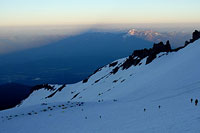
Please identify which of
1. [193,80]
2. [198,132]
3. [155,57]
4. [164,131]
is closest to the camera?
[198,132]

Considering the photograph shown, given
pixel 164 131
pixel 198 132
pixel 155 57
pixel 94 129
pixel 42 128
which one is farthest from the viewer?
pixel 155 57

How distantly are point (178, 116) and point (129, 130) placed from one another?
3.29 metres

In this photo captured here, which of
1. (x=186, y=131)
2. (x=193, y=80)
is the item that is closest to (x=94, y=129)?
(x=186, y=131)

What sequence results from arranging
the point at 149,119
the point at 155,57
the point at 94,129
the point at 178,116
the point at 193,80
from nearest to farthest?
1. the point at 178,116
2. the point at 149,119
3. the point at 94,129
4. the point at 193,80
5. the point at 155,57

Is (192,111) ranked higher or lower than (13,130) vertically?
higher

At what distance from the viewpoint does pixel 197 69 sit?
28578mm

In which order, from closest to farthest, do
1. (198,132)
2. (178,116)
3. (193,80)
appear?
(198,132) < (178,116) < (193,80)

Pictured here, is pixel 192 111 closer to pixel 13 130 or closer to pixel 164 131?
pixel 164 131

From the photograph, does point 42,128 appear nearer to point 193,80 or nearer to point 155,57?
point 193,80

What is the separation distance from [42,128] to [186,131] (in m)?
14.5

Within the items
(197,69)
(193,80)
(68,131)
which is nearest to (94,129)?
(68,131)

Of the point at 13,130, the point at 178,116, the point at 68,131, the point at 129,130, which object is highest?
the point at 178,116

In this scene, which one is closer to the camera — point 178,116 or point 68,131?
point 178,116

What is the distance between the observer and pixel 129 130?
44.6 ft
